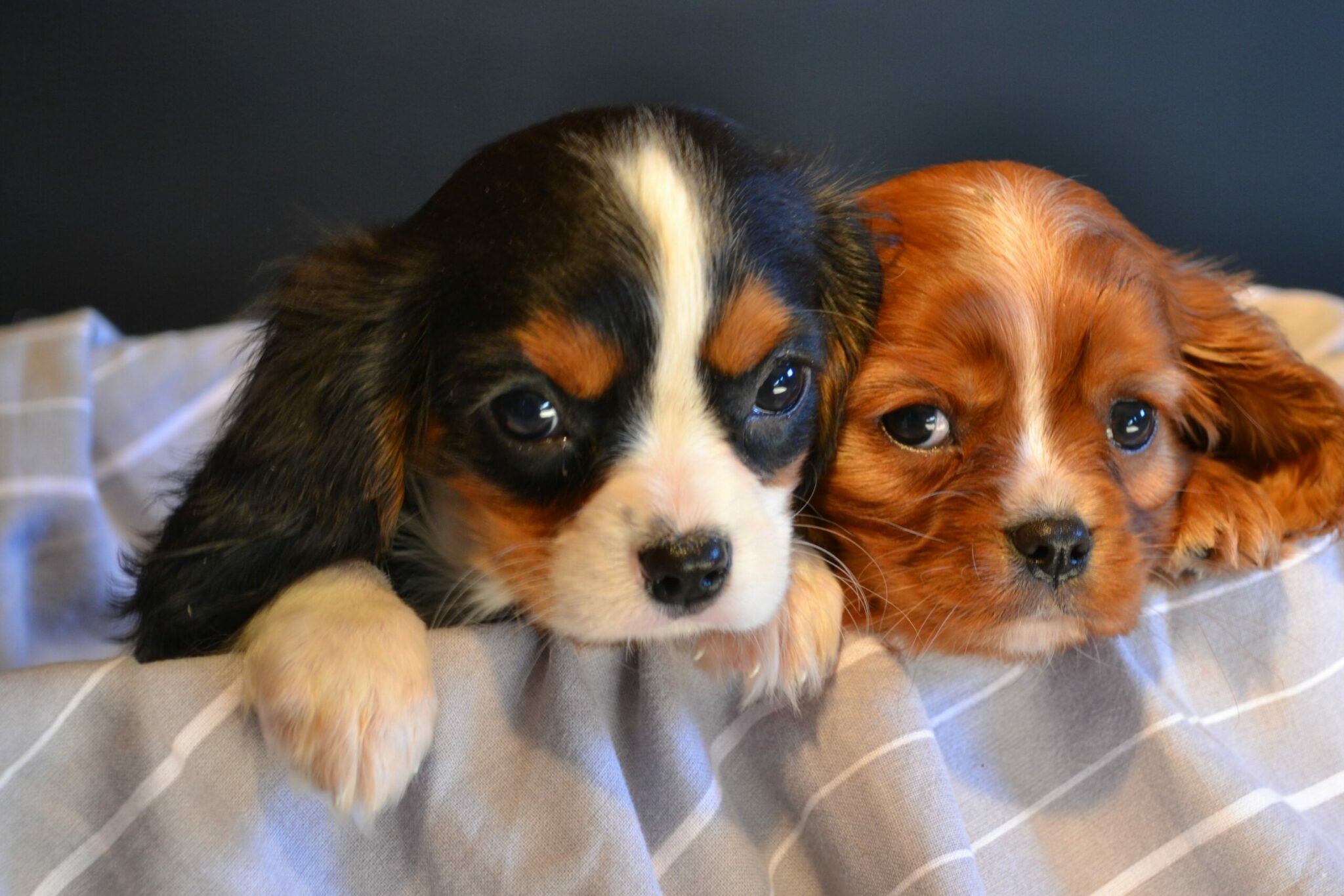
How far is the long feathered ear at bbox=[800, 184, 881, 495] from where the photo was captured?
1342 millimetres

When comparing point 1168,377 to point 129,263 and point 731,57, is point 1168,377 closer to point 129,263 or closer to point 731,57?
point 731,57

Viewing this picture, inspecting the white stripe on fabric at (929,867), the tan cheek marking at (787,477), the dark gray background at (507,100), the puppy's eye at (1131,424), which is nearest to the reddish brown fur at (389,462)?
the tan cheek marking at (787,477)

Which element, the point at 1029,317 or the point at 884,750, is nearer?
the point at 884,750

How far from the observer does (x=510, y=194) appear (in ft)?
4.00

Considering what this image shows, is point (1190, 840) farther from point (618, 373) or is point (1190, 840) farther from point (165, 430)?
point (165, 430)

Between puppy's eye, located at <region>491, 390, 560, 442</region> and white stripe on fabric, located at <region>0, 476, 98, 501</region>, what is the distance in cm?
121

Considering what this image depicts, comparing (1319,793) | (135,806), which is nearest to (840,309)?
(1319,793)

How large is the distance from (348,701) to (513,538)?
10.7 inches

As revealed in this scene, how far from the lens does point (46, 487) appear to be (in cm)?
200

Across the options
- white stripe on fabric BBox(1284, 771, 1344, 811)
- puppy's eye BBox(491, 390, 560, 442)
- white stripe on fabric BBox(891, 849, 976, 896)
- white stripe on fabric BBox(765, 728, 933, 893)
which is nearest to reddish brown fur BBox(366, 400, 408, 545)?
puppy's eye BBox(491, 390, 560, 442)

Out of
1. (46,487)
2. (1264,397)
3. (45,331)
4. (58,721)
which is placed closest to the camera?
(58,721)

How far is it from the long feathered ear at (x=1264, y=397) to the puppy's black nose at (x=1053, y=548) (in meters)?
0.36

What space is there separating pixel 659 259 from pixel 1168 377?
0.67m

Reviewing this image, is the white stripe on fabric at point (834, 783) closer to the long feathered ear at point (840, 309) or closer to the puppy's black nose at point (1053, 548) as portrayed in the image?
the puppy's black nose at point (1053, 548)
